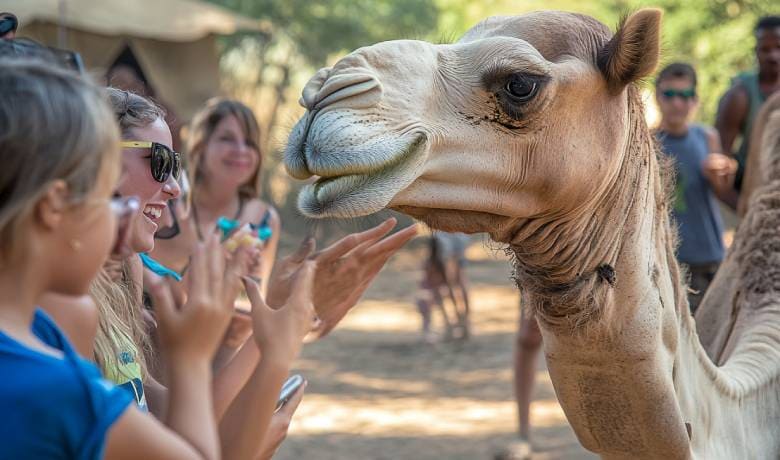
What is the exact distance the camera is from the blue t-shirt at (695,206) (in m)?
5.87

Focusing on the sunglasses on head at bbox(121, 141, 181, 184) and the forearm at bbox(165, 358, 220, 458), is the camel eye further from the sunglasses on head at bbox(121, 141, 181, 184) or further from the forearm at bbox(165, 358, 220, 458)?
the forearm at bbox(165, 358, 220, 458)

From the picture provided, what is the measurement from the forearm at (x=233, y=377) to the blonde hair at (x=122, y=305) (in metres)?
0.19

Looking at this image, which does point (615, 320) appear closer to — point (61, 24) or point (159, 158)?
point (159, 158)

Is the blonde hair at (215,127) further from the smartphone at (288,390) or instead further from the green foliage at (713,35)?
the green foliage at (713,35)

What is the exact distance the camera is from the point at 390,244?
2949mm

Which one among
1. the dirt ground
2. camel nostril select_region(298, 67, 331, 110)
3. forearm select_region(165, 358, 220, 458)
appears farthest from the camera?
the dirt ground

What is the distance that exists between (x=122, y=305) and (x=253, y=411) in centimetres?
56

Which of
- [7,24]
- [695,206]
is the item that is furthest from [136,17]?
[7,24]

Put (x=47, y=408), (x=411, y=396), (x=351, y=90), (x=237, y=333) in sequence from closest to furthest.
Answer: (x=47, y=408), (x=351, y=90), (x=237, y=333), (x=411, y=396)

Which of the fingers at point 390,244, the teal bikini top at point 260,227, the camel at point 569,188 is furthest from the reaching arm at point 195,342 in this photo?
the teal bikini top at point 260,227

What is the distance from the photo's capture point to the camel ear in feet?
8.87

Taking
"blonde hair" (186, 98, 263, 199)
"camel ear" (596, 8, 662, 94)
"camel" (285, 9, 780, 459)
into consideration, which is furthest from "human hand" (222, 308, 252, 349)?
"blonde hair" (186, 98, 263, 199)

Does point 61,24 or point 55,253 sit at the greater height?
point 55,253

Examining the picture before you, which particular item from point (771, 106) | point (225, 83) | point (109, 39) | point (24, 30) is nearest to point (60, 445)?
point (771, 106)
